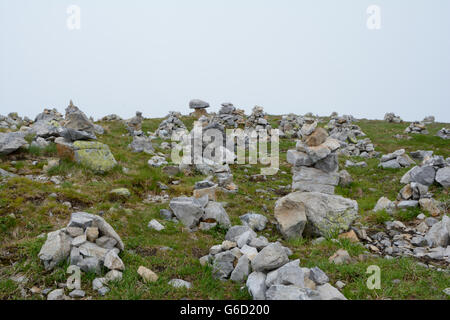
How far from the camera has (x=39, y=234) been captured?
25.7 feet

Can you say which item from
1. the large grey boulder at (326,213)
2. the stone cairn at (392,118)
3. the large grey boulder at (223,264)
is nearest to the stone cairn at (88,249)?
the large grey boulder at (223,264)

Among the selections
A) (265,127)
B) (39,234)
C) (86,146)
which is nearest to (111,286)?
(39,234)

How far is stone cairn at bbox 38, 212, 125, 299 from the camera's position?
20.2ft

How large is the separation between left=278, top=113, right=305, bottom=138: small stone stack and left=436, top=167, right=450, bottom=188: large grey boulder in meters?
17.2

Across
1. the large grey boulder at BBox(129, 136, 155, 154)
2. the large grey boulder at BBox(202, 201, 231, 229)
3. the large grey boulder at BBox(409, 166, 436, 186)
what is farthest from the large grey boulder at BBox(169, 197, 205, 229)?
the large grey boulder at BBox(409, 166, 436, 186)

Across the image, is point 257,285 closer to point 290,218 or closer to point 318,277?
point 318,277

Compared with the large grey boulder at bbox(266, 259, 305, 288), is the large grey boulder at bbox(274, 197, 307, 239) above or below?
below

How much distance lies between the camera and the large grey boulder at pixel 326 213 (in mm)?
9213

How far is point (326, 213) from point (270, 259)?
4078mm

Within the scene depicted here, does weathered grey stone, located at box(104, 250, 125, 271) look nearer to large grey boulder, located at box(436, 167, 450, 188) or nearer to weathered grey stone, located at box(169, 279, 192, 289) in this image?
weathered grey stone, located at box(169, 279, 192, 289)

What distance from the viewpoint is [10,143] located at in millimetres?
13578

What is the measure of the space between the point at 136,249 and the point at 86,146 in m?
7.49
